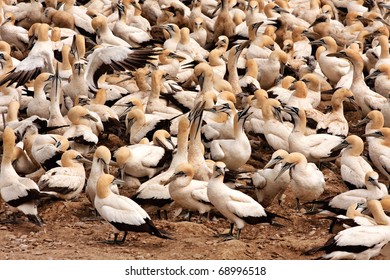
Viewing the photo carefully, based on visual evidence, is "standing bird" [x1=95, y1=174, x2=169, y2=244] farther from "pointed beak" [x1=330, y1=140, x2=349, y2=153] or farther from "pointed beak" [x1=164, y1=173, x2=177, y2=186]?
"pointed beak" [x1=330, y1=140, x2=349, y2=153]

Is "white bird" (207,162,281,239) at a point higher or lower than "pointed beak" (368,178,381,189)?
lower

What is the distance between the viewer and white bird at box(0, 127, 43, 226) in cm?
1259

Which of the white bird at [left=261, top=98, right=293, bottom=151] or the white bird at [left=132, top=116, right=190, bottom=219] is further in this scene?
the white bird at [left=261, top=98, right=293, bottom=151]

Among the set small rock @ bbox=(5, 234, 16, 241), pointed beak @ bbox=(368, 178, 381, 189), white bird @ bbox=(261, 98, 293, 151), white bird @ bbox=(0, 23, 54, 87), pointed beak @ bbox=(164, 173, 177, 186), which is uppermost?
pointed beak @ bbox=(368, 178, 381, 189)

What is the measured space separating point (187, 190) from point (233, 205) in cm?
66

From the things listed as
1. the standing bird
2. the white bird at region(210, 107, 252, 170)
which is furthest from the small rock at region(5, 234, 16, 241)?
the white bird at region(210, 107, 252, 170)

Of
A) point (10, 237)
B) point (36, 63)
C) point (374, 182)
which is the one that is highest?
point (374, 182)

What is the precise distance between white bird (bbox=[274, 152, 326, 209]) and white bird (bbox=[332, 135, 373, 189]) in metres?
0.40

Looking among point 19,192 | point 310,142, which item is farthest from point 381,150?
point 19,192

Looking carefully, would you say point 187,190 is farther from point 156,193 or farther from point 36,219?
point 36,219

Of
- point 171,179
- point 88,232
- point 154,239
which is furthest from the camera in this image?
point 171,179

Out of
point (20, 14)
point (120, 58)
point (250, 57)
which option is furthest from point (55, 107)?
point (20, 14)

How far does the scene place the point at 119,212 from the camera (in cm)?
1203

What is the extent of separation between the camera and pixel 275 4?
65.7 ft
